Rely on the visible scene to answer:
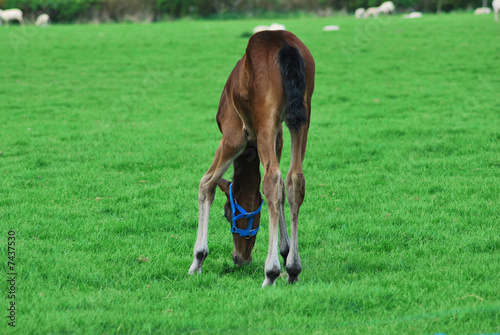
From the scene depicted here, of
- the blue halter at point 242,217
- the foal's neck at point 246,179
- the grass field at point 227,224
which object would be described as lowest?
the grass field at point 227,224

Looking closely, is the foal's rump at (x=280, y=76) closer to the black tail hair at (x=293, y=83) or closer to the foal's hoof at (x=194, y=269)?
the black tail hair at (x=293, y=83)

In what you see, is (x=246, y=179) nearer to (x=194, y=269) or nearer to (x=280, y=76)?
(x=194, y=269)

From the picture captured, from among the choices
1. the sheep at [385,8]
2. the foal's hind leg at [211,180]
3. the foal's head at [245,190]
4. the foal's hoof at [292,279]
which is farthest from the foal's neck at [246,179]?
the sheep at [385,8]

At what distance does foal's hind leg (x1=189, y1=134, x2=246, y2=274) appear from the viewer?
5.33 meters

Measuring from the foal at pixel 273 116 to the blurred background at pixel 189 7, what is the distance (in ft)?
153

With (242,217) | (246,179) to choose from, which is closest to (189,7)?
(246,179)

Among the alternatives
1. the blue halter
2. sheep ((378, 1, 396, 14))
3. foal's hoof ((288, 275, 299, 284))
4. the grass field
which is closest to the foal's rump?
the blue halter

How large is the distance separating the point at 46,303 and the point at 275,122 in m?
2.50

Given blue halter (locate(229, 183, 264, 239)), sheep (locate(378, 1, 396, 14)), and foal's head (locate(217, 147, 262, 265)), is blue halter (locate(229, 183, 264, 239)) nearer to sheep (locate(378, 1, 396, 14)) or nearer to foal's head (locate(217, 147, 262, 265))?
foal's head (locate(217, 147, 262, 265))

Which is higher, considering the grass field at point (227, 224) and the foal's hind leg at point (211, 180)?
the foal's hind leg at point (211, 180)

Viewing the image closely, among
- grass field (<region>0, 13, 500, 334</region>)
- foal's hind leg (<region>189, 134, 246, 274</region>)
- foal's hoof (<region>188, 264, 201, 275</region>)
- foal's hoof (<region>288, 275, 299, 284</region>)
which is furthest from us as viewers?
foal's hoof (<region>188, 264, 201, 275</region>)

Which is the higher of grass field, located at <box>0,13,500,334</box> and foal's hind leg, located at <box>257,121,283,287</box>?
foal's hind leg, located at <box>257,121,283,287</box>

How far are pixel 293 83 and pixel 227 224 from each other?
3.01 m

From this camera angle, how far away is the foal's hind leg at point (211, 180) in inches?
210
